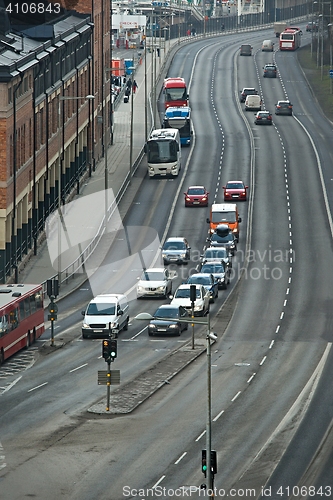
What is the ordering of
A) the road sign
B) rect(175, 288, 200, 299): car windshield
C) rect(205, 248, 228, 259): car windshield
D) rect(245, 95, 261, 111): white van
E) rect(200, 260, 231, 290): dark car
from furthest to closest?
rect(245, 95, 261, 111): white van → rect(205, 248, 228, 259): car windshield → rect(200, 260, 231, 290): dark car → rect(175, 288, 200, 299): car windshield → the road sign

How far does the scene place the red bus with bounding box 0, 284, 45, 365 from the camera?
54969 mm

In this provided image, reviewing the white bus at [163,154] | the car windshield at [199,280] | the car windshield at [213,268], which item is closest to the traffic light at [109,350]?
the car windshield at [199,280]

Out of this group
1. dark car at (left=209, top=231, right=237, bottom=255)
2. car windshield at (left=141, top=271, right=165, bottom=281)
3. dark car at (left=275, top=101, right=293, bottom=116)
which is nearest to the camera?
car windshield at (left=141, top=271, right=165, bottom=281)

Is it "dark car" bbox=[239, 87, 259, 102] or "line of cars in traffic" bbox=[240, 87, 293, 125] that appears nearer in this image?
"line of cars in traffic" bbox=[240, 87, 293, 125]

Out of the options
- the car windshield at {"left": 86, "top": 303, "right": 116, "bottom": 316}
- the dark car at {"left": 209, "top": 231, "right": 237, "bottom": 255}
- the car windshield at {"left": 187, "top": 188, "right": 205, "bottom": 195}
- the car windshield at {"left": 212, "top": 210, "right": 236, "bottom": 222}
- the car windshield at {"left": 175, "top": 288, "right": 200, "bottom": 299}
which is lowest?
the dark car at {"left": 209, "top": 231, "right": 237, "bottom": 255}

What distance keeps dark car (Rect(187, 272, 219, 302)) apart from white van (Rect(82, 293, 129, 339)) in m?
8.02

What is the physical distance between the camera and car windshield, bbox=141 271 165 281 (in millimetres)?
69875

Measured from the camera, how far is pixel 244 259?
258ft

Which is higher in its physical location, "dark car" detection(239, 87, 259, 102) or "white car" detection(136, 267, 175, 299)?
"dark car" detection(239, 87, 259, 102)

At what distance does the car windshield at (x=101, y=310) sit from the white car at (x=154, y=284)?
29.0 ft

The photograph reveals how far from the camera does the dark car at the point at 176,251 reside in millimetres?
77000

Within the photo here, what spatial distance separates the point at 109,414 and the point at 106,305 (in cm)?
1504

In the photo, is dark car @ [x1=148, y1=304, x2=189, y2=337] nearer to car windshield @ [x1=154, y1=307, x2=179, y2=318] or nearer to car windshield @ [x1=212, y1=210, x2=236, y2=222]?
car windshield @ [x1=154, y1=307, x2=179, y2=318]

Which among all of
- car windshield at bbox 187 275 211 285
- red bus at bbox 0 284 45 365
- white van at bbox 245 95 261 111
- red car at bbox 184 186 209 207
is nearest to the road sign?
red bus at bbox 0 284 45 365
